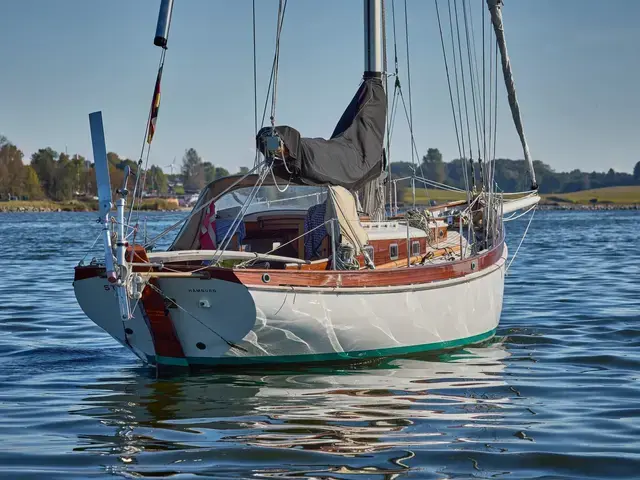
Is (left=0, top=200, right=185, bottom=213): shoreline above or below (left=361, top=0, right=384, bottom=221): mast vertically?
below

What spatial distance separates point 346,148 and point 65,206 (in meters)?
170

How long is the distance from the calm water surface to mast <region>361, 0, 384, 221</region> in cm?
284

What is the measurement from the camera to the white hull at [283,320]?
12336 mm

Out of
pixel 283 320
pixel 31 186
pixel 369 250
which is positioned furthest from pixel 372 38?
pixel 31 186

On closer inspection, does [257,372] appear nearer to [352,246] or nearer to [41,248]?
[352,246]

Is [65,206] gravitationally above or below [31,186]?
below

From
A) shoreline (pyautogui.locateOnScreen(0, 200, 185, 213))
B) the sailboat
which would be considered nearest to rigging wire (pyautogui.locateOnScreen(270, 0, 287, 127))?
the sailboat

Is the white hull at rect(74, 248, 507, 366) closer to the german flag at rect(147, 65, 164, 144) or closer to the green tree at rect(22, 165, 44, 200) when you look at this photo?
the german flag at rect(147, 65, 164, 144)

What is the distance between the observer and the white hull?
12.3m

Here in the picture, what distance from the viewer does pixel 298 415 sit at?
11.2 m

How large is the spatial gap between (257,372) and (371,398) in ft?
5.95

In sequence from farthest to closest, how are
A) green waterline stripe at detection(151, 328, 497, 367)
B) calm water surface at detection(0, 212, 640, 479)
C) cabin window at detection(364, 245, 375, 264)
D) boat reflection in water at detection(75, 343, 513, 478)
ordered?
cabin window at detection(364, 245, 375, 264), green waterline stripe at detection(151, 328, 497, 367), boat reflection in water at detection(75, 343, 513, 478), calm water surface at detection(0, 212, 640, 479)

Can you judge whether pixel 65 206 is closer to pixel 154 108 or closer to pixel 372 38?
pixel 372 38

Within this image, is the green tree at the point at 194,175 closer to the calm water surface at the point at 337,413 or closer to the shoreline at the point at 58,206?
the shoreline at the point at 58,206
